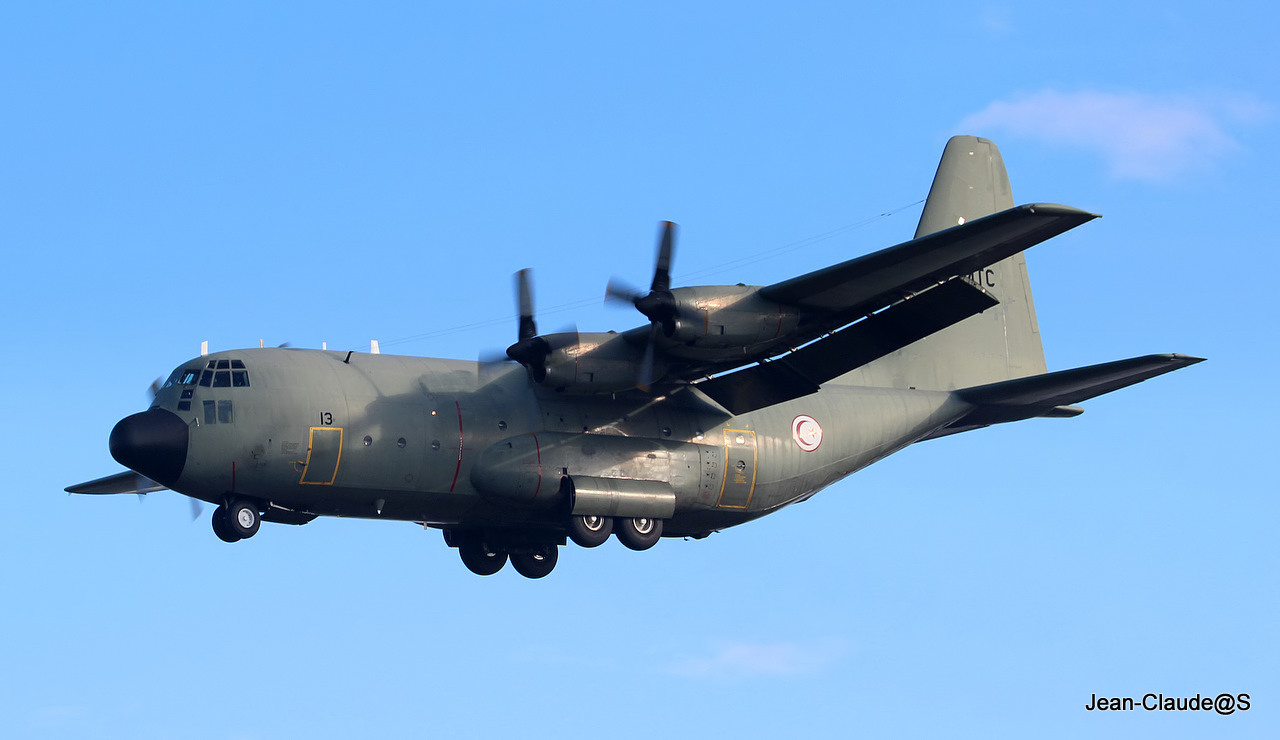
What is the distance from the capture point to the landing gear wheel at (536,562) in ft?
81.6

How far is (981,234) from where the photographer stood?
1967cm

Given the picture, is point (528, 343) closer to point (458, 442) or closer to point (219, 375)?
point (458, 442)

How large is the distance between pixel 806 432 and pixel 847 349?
2.26m

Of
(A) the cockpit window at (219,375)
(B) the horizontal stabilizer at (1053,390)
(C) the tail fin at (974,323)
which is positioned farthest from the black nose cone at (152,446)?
(B) the horizontal stabilizer at (1053,390)

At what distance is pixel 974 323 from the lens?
1077 inches

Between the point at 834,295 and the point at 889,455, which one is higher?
the point at 834,295

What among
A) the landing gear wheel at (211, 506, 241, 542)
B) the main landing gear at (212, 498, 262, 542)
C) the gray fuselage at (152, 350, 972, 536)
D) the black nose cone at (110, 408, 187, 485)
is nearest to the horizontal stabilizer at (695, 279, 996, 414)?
the gray fuselage at (152, 350, 972, 536)

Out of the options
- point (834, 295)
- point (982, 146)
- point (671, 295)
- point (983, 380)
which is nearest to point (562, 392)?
point (671, 295)

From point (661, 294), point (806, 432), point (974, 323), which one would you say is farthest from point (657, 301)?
point (974, 323)

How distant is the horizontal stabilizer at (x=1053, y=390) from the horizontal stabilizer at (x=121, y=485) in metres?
12.9

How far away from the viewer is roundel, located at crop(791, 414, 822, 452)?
24.6m

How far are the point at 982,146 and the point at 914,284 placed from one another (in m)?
8.29

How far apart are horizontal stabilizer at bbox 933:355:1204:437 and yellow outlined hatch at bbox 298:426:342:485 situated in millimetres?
10054

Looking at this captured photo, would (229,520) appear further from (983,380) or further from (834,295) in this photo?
(983,380)
